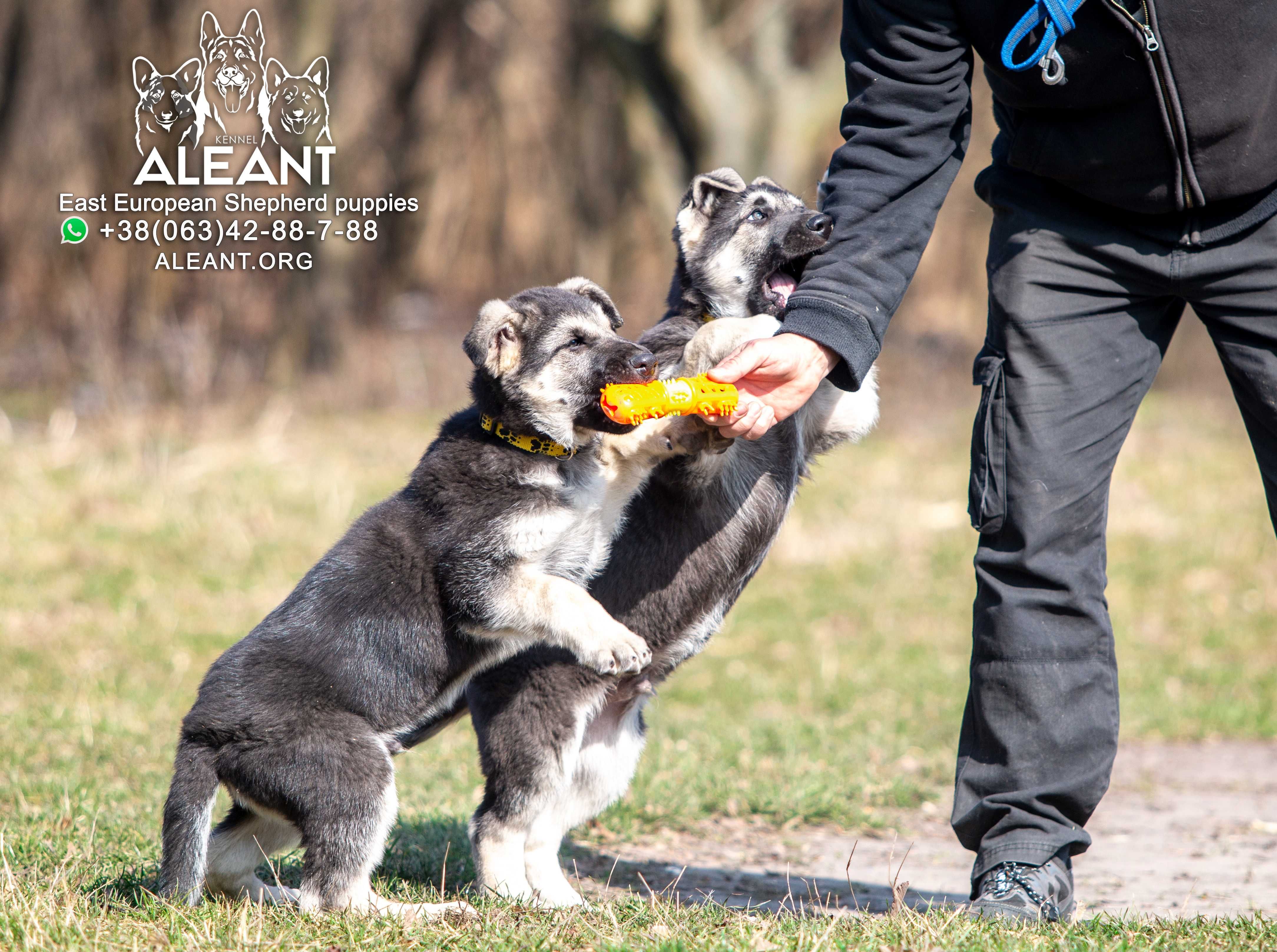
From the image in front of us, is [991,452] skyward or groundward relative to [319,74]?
groundward

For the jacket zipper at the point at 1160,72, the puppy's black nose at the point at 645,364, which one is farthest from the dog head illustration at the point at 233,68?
the jacket zipper at the point at 1160,72

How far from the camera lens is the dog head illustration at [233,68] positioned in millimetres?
10828

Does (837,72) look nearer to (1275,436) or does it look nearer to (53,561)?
(53,561)

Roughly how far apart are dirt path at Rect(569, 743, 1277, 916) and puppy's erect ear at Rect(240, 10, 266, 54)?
7.79m

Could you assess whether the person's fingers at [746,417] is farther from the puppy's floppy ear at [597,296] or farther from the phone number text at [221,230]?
the phone number text at [221,230]

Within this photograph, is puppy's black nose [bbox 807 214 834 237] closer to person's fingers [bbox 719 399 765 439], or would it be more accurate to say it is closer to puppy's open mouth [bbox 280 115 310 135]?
person's fingers [bbox 719 399 765 439]

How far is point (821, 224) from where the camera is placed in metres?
4.06

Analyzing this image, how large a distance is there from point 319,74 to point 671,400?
992 cm

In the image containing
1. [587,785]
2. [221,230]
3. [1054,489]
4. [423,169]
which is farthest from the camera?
[423,169]

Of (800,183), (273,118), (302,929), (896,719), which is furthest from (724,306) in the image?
(800,183)

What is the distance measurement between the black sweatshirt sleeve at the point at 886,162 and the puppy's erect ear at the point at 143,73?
1051 centimetres

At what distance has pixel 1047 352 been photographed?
3770 millimetres

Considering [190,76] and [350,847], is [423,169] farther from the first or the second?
[350,847]

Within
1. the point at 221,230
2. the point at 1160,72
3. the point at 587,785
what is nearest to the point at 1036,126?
the point at 1160,72
